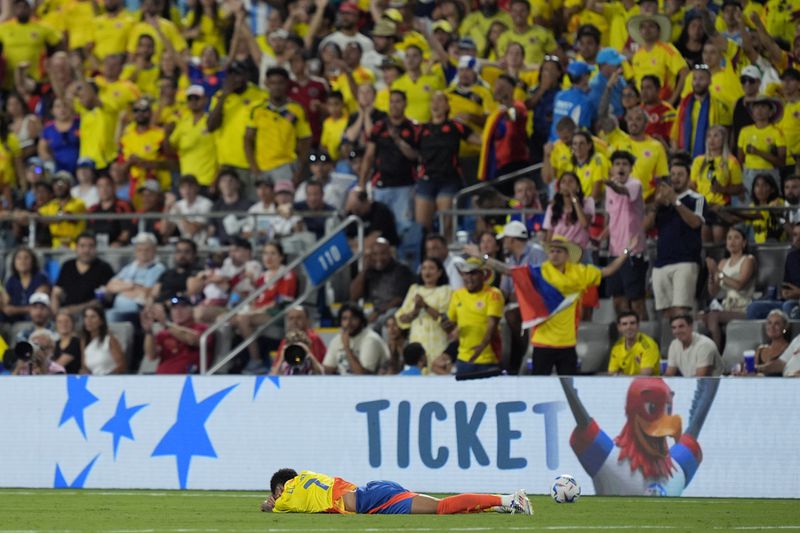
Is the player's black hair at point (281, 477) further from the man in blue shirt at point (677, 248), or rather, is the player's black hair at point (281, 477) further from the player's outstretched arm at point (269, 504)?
the man in blue shirt at point (677, 248)

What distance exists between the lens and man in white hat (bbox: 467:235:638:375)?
1625 centimetres

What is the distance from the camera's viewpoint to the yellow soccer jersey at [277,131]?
20.8m

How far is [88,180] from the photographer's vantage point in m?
21.5

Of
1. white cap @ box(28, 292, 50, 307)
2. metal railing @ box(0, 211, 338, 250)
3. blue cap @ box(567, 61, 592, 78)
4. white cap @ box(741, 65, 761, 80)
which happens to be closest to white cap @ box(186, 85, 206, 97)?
metal railing @ box(0, 211, 338, 250)

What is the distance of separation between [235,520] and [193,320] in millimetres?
7449

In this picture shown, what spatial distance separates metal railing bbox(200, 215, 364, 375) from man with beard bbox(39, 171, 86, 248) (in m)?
3.19

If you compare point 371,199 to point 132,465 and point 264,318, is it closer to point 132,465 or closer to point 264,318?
point 264,318

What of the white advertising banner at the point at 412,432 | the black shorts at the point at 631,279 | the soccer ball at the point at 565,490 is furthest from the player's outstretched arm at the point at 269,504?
the black shorts at the point at 631,279

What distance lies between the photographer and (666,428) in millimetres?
14289

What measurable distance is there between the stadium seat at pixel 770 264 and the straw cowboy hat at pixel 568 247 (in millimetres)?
2091

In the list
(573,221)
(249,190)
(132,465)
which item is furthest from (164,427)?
(249,190)

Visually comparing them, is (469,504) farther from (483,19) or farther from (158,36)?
(158,36)

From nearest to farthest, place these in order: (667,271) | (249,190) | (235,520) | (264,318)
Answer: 1. (235,520)
2. (667,271)
3. (264,318)
4. (249,190)

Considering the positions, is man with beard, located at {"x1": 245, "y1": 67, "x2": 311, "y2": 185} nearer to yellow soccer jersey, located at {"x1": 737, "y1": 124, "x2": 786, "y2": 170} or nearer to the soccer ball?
yellow soccer jersey, located at {"x1": 737, "y1": 124, "x2": 786, "y2": 170}
